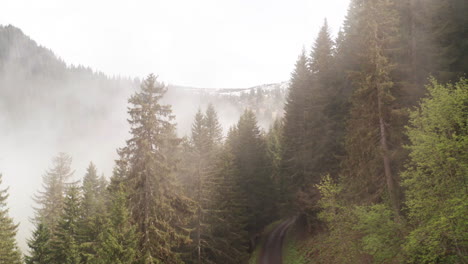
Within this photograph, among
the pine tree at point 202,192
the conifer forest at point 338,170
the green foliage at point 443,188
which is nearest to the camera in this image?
the green foliage at point 443,188

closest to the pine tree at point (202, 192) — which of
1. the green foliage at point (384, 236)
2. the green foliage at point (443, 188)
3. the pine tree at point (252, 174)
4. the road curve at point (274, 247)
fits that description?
the road curve at point (274, 247)

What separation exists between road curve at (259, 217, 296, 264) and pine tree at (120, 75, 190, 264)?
15.3m

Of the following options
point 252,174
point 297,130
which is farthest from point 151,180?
point 297,130

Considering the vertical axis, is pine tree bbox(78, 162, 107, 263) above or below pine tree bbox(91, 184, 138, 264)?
below

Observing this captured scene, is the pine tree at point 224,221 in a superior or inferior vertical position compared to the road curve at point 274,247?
superior

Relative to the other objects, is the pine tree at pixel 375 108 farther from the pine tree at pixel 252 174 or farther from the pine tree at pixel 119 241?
the pine tree at pixel 252 174

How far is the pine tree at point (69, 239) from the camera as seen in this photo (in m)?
25.7

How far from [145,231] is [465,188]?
17.5m

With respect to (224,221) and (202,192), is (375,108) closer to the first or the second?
(202,192)

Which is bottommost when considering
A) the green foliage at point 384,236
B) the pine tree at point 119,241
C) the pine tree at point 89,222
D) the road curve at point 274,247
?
the road curve at point 274,247

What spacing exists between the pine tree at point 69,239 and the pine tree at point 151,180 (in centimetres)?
1094

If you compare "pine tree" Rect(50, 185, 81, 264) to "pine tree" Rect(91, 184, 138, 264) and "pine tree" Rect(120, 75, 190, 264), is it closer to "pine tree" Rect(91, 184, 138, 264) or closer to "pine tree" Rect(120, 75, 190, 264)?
"pine tree" Rect(91, 184, 138, 264)

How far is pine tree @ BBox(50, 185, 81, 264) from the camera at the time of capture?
25703mm

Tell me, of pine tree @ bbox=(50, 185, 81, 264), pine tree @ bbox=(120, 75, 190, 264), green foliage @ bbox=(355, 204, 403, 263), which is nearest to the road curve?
pine tree @ bbox=(120, 75, 190, 264)
